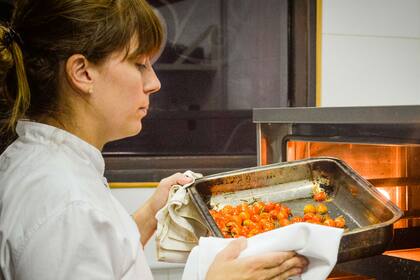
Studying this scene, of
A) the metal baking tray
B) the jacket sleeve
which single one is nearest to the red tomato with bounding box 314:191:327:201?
the metal baking tray

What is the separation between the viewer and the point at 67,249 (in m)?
0.87

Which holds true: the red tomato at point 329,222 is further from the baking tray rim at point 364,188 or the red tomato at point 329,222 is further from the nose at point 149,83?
the nose at point 149,83

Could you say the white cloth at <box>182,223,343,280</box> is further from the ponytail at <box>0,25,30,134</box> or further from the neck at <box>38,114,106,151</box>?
the ponytail at <box>0,25,30,134</box>

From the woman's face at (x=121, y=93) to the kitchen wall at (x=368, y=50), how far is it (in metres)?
1.86

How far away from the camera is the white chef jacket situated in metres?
0.87

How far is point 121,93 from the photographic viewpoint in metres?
1.06

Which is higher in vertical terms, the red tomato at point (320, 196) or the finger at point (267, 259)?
the red tomato at point (320, 196)

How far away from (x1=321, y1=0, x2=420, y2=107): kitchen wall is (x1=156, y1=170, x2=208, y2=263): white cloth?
1609mm

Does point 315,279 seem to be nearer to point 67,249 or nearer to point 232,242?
point 232,242

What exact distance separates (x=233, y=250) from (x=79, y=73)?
1.49ft

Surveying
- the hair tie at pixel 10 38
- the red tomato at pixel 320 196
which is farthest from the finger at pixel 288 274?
the hair tie at pixel 10 38

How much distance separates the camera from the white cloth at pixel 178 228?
138cm

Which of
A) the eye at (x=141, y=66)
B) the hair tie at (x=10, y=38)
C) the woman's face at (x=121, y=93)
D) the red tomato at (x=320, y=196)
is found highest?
the hair tie at (x=10, y=38)

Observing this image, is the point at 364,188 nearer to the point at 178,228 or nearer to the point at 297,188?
the point at 297,188
